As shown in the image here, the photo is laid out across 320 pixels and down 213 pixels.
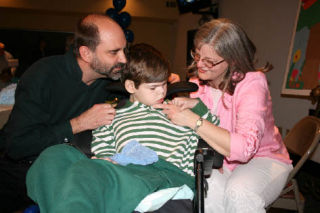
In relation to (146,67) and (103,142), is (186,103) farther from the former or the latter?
(103,142)

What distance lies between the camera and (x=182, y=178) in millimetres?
1176

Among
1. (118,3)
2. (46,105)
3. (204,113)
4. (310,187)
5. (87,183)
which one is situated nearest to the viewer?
(87,183)

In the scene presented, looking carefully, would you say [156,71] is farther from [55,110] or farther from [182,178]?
[55,110]

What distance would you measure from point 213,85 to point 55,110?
1.02 metres

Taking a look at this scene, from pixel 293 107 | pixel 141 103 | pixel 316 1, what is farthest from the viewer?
pixel 293 107

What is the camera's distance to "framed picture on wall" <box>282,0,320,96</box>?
3090mm

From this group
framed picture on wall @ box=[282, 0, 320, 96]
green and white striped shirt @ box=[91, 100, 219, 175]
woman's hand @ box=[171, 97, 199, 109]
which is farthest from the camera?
framed picture on wall @ box=[282, 0, 320, 96]

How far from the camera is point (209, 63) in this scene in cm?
158

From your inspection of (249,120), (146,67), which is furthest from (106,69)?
(249,120)

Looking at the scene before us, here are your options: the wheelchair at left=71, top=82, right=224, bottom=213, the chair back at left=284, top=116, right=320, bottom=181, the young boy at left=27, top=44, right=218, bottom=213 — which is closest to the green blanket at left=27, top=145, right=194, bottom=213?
the young boy at left=27, top=44, right=218, bottom=213

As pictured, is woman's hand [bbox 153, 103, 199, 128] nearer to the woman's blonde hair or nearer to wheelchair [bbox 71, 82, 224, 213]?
wheelchair [bbox 71, 82, 224, 213]

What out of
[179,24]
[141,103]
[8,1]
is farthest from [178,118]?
[8,1]

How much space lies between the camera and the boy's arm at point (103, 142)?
1327 millimetres

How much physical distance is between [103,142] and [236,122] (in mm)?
720
